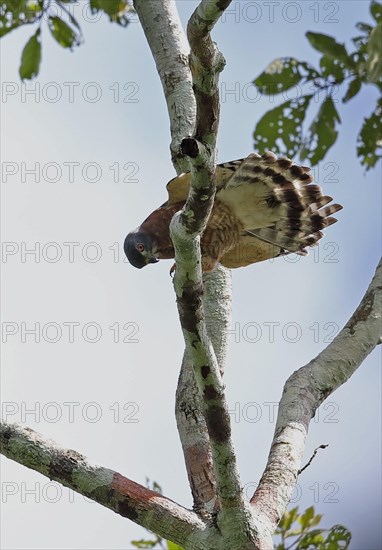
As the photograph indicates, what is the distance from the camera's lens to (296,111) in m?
2.24

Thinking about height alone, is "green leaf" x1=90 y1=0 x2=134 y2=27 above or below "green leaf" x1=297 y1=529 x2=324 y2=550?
above

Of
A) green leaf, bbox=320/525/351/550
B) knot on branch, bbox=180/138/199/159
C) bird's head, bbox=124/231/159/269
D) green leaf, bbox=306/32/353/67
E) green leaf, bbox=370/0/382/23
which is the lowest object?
green leaf, bbox=320/525/351/550

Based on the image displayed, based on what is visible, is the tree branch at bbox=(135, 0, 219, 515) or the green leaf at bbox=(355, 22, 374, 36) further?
the tree branch at bbox=(135, 0, 219, 515)

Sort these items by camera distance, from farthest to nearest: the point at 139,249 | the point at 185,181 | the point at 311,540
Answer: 1. the point at 139,249
2. the point at 185,181
3. the point at 311,540

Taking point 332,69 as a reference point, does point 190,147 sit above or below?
above

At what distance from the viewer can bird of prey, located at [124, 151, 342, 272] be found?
14.2 feet

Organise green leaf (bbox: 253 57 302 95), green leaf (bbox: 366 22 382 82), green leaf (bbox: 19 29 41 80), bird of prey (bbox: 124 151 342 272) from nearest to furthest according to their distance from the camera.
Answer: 1. green leaf (bbox: 366 22 382 82)
2. green leaf (bbox: 253 57 302 95)
3. green leaf (bbox: 19 29 41 80)
4. bird of prey (bbox: 124 151 342 272)

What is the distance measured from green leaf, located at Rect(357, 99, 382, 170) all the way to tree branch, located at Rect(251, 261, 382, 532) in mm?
1507

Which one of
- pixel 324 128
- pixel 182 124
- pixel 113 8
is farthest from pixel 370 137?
pixel 182 124

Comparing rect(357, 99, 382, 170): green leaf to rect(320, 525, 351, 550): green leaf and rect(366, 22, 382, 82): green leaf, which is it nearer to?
rect(366, 22, 382, 82): green leaf

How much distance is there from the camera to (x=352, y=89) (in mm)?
1973

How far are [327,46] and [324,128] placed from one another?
189 mm

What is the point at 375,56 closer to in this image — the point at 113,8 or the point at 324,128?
the point at 324,128

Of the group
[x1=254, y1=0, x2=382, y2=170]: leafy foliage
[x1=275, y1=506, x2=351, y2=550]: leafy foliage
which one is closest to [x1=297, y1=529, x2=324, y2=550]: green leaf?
[x1=275, y1=506, x2=351, y2=550]: leafy foliage
